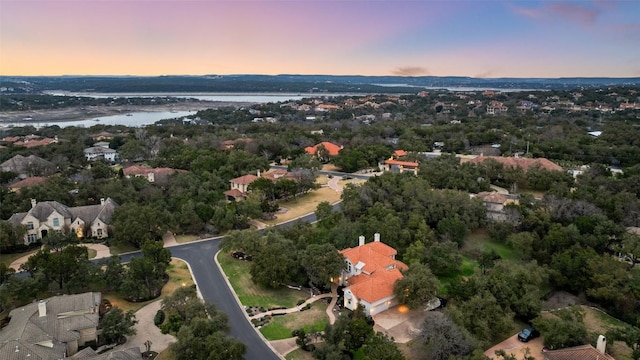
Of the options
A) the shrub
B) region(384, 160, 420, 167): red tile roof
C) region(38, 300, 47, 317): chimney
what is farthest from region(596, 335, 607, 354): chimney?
region(384, 160, 420, 167): red tile roof

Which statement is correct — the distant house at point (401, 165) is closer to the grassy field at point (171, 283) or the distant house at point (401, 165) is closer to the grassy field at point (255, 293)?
the grassy field at point (255, 293)

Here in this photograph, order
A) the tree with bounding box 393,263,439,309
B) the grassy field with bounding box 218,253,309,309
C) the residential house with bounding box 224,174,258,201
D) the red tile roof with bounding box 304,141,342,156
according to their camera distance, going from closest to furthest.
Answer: the tree with bounding box 393,263,439,309 → the grassy field with bounding box 218,253,309,309 → the residential house with bounding box 224,174,258,201 → the red tile roof with bounding box 304,141,342,156

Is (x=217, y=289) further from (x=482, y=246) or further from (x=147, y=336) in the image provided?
(x=482, y=246)

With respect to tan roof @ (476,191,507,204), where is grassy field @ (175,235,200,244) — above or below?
below

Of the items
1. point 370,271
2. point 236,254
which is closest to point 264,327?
point 370,271

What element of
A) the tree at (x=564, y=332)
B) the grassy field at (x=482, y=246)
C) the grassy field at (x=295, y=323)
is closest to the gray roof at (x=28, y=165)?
the grassy field at (x=295, y=323)

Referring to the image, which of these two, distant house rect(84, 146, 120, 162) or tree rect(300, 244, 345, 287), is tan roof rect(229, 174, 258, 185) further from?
distant house rect(84, 146, 120, 162)

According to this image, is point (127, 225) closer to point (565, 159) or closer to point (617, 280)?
point (617, 280)
